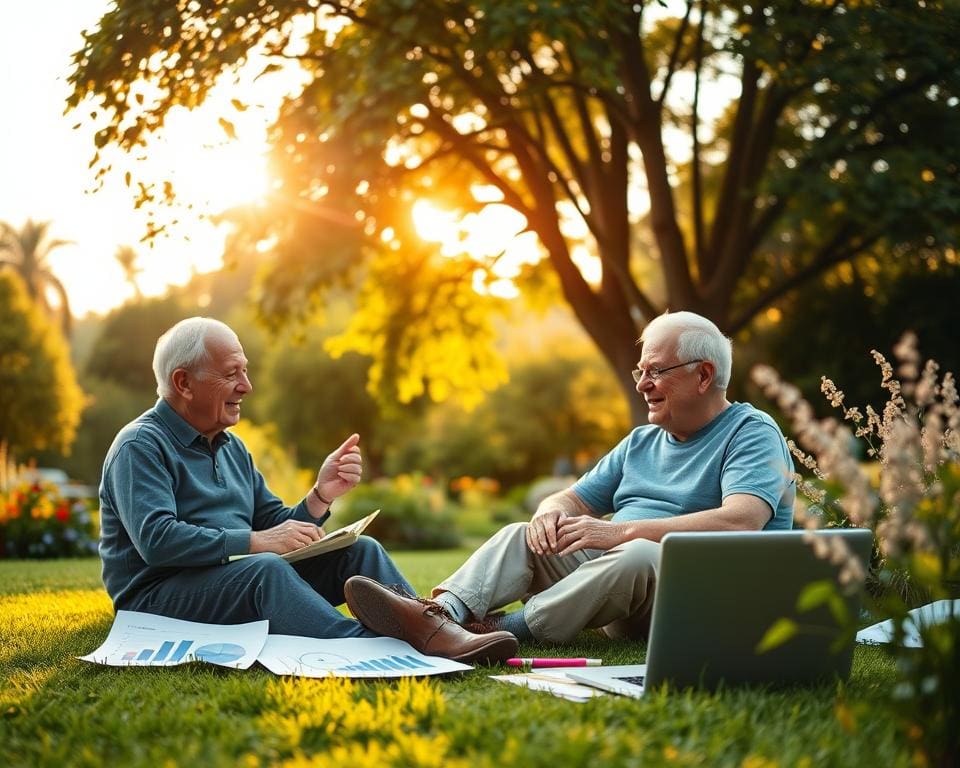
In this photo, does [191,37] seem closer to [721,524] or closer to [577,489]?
[577,489]

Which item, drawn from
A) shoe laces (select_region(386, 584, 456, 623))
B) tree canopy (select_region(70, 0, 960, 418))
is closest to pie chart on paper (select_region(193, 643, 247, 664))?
shoe laces (select_region(386, 584, 456, 623))

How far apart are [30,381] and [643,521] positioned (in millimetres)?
28035

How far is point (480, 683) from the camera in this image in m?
3.48

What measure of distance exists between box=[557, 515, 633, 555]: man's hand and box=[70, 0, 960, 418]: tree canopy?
3.17 metres

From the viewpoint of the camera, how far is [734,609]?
10.3 ft

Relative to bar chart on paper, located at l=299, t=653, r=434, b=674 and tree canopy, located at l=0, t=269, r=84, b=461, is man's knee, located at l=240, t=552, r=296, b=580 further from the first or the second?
tree canopy, located at l=0, t=269, r=84, b=461

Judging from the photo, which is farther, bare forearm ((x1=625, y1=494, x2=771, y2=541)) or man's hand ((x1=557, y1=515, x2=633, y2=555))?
man's hand ((x1=557, y1=515, x2=633, y2=555))

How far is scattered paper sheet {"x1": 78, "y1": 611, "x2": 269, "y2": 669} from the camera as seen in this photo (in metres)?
3.71

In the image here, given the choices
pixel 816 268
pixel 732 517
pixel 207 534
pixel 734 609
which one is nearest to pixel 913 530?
pixel 734 609

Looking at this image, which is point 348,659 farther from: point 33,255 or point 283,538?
point 33,255

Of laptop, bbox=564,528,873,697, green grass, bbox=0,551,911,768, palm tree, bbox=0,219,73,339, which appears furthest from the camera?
palm tree, bbox=0,219,73,339

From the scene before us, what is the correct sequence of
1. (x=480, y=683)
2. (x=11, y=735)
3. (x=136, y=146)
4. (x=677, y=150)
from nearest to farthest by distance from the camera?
(x=11, y=735)
(x=480, y=683)
(x=136, y=146)
(x=677, y=150)

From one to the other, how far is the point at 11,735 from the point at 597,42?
7.68 meters

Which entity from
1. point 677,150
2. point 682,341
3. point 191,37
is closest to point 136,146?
point 191,37
